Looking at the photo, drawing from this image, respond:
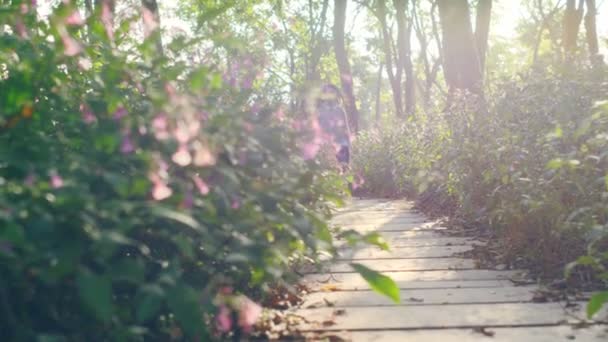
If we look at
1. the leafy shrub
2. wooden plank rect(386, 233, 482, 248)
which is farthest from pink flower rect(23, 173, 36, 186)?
wooden plank rect(386, 233, 482, 248)

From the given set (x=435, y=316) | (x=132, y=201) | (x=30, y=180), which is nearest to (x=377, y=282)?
(x=132, y=201)

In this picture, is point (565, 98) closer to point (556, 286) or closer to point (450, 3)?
point (556, 286)

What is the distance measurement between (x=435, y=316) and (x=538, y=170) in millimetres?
1814

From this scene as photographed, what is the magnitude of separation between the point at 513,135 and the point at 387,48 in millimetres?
23938

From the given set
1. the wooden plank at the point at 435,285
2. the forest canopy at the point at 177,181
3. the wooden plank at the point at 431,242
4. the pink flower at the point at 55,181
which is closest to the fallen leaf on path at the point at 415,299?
the wooden plank at the point at 435,285

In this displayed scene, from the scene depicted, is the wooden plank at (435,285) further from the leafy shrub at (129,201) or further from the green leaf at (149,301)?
the green leaf at (149,301)

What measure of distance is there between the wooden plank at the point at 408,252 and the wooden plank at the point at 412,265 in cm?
14

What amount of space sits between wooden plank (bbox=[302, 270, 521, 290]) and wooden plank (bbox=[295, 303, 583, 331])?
0.57 meters

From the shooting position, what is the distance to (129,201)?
196cm

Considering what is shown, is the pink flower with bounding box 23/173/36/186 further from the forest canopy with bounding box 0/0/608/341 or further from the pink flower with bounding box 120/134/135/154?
the pink flower with bounding box 120/134/135/154

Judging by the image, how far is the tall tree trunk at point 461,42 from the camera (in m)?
9.55

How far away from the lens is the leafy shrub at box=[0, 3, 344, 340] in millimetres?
1525

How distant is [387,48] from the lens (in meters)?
28.4

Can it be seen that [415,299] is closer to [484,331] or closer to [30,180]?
[484,331]
